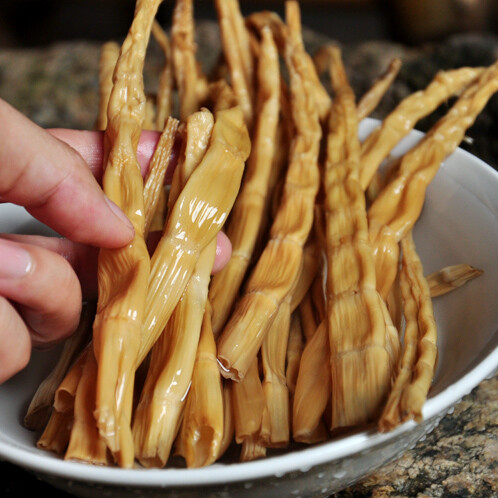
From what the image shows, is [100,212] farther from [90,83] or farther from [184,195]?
[90,83]

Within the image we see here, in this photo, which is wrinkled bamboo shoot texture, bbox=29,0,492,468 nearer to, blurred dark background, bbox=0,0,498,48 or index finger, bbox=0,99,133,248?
index finger, bbox=0,99,133,248

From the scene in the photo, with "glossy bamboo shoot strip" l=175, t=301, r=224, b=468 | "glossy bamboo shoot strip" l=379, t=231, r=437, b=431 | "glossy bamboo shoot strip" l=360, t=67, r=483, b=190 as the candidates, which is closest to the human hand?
"glossy bamboo shoot strip" l=175, t=301, r=224, b=468

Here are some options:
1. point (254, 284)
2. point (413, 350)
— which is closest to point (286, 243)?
point (254, 284)

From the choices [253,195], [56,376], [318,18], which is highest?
[253,195]

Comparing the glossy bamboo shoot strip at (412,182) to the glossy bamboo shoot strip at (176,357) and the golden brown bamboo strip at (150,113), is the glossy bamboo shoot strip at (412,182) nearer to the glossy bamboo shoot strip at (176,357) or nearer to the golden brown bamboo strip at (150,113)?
the glossy bamboo shoot strip at (176,357)

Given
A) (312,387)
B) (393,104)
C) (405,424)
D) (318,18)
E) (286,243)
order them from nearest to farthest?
1. (405,424)
2. (312,387)
3. (286,243)
4. (393,104)
5. (318,18)

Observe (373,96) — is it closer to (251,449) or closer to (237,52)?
(237,52)
